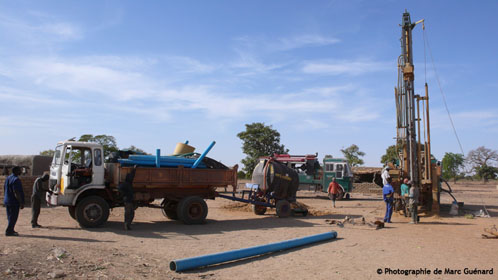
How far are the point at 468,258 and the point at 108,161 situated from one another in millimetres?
9680

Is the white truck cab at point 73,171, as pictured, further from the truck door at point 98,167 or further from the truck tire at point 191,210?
the truck tire at point 191,210

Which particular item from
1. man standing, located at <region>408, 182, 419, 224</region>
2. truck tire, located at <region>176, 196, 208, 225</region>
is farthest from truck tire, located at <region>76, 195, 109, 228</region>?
man standing, located at <region>408, 182, 419, 224</region>

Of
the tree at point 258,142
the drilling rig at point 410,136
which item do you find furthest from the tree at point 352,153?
the drilling rig at point 410,136

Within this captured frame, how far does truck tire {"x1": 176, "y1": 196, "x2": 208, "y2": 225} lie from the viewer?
12.5 meters

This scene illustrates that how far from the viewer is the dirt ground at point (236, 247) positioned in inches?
256

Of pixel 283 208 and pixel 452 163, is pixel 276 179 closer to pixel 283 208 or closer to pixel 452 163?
pixel 283 208

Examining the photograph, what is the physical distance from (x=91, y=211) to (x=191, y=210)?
3.12 meters

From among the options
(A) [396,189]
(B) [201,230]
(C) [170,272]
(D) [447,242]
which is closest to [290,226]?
(B) [201,230]

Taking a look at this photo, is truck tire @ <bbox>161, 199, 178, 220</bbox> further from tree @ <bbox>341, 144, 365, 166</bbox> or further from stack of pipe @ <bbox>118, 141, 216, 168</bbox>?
tree @ <bbox>341, 144, 365, 166</bbox>

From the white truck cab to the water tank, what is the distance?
6351 mm

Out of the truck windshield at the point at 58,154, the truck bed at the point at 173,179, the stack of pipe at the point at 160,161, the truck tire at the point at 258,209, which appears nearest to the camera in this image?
the truck windshield at the point at 58,154

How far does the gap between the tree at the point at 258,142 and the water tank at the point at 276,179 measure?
27232 mm

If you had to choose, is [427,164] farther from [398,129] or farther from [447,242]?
[447,242]

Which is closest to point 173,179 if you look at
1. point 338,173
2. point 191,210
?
point 191,210
